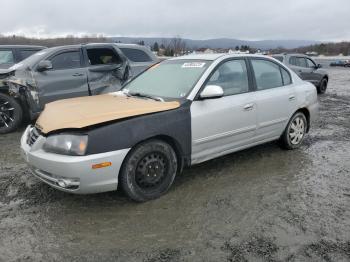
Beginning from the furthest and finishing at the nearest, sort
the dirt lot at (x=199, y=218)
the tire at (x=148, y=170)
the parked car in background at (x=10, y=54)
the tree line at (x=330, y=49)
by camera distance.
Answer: the tree line at (x=330, y=49) → the parked car in background at (x=10, y=54) → the tire at (x=148, y=170) → the dirt lot at (x=199, y=218)

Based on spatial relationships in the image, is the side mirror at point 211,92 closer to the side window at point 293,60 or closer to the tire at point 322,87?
the side window at point 293,60

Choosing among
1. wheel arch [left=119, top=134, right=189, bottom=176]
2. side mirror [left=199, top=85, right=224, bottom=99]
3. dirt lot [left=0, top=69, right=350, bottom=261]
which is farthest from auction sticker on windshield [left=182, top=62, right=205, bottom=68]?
dirt lot [left=0, top=69, right=350, bottom=261]

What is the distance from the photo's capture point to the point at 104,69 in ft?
26.9

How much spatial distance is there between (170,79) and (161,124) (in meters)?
1.02

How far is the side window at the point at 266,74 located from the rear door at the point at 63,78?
3.96m

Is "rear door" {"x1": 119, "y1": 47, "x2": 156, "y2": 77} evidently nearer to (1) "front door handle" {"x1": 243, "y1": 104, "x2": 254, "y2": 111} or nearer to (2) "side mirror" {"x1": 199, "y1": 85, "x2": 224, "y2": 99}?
(1) "front door handle" {"x1": 243, "y1": 104, "x2": 254, "y2": 111}

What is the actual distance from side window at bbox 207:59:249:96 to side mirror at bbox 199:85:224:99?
0.23 metres

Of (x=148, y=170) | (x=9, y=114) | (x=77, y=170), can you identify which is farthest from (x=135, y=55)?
(x=77, y=170)

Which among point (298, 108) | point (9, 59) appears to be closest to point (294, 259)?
point (298, 108)

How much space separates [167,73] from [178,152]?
4.13 ft

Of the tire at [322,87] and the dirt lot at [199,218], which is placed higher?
the dirt lot at [199,218]

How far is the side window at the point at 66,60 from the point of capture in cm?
768

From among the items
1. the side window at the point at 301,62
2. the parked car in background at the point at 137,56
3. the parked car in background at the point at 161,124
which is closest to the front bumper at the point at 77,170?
the parked car in background at the point at 161,124

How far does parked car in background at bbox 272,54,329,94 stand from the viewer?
551 inches
